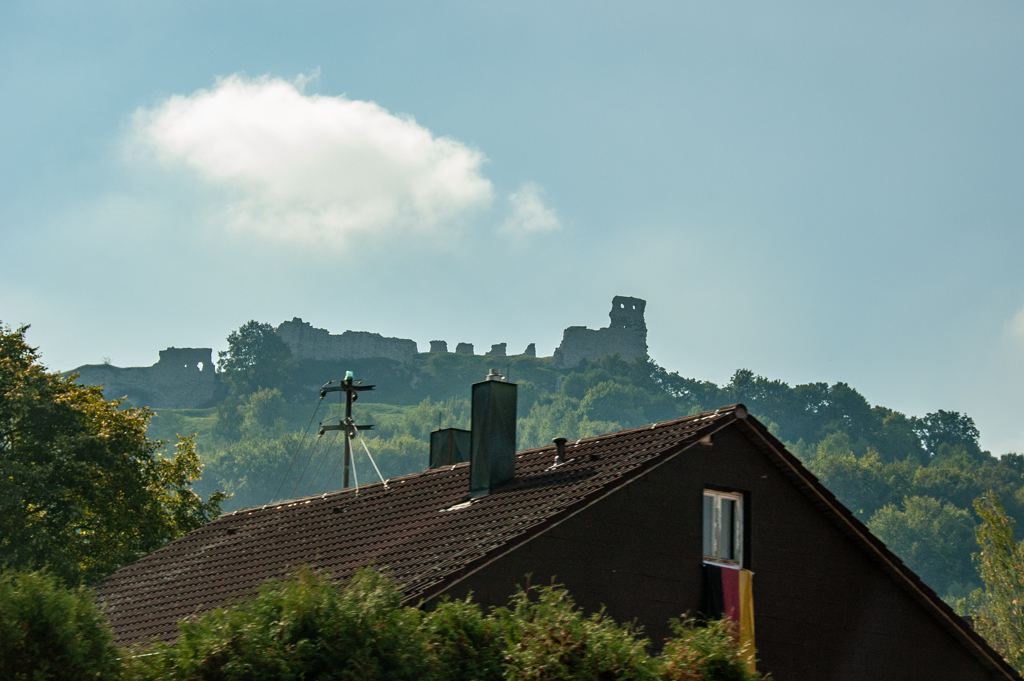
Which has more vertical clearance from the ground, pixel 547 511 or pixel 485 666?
pixel 547 511

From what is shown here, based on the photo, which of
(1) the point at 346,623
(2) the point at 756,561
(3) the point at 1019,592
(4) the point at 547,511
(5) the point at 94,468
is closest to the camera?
(1) the point at 346,623

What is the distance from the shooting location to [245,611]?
388 inches

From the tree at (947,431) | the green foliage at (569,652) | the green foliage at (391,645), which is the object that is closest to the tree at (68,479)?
the green foliage at (391,645)

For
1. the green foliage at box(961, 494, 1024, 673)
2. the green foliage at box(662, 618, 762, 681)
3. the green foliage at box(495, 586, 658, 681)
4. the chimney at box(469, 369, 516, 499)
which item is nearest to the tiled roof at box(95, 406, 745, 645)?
the chimney at box(469, 369, 516, 499)

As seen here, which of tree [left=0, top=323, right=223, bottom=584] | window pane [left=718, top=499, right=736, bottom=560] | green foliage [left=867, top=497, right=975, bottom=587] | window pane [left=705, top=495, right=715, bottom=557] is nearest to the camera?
window pane [left=705, top=495, right=715, bottom=557]

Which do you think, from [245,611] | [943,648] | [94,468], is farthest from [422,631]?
[94,468]

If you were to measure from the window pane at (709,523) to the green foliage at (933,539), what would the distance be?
388ft

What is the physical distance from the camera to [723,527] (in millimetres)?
15891

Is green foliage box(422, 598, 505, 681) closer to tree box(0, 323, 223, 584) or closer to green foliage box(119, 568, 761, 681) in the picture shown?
green foliage box(119, 568, 761, 681)

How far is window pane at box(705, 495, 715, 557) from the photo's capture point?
15.6 metres

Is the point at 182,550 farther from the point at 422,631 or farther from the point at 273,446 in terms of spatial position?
the point at 273,446

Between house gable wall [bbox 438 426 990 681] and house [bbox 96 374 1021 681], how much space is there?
19mm

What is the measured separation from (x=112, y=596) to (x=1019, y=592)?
32838 mm

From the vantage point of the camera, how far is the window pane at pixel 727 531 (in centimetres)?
1576
